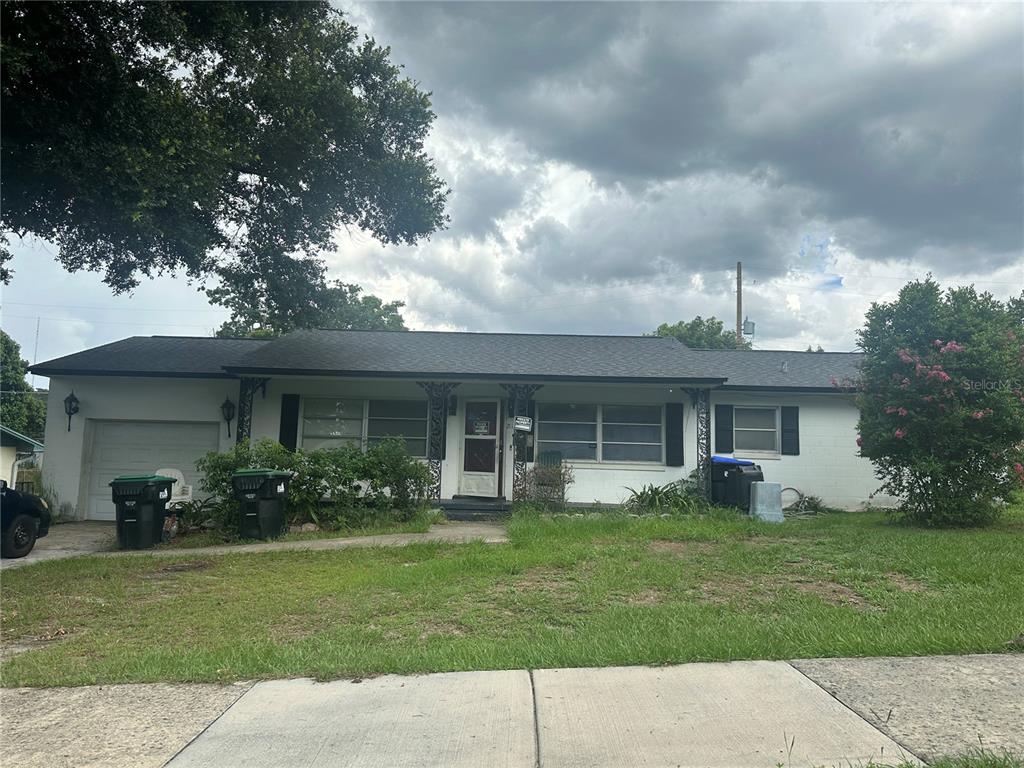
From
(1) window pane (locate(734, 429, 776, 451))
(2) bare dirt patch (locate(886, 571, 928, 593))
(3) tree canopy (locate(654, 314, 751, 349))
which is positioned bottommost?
(2) bare dirt patch (locate(886, 571, 928, 593))

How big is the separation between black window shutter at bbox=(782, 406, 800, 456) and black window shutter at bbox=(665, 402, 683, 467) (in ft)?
7.82

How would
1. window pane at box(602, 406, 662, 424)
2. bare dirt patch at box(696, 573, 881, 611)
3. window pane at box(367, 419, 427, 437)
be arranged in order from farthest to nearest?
window pane at box(367, 419, 427, 437)
window pane at box(602, 406, 662, 424)
bare dirt patch at box(696, 573, 881, 611)

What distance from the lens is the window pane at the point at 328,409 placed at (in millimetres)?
14734

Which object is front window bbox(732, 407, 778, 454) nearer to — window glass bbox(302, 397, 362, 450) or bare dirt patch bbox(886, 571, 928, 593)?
bare dirt patch bbox(886, 571, 928, 593)

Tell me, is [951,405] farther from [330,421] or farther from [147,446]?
[147,446]

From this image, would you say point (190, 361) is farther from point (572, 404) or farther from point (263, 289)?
point (572, 404)

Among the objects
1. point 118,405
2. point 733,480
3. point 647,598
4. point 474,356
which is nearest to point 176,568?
point 647,598

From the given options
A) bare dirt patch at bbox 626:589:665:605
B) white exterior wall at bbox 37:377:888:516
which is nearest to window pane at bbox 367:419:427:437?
white exterior wall at bbox 37:377:888:516

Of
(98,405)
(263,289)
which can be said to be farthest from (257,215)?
(98,405)

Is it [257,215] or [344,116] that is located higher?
[344,116]

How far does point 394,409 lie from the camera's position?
14.8 metres

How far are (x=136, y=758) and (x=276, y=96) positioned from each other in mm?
10758

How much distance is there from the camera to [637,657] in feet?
14.6

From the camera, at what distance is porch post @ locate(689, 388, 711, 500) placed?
43.5 ft
